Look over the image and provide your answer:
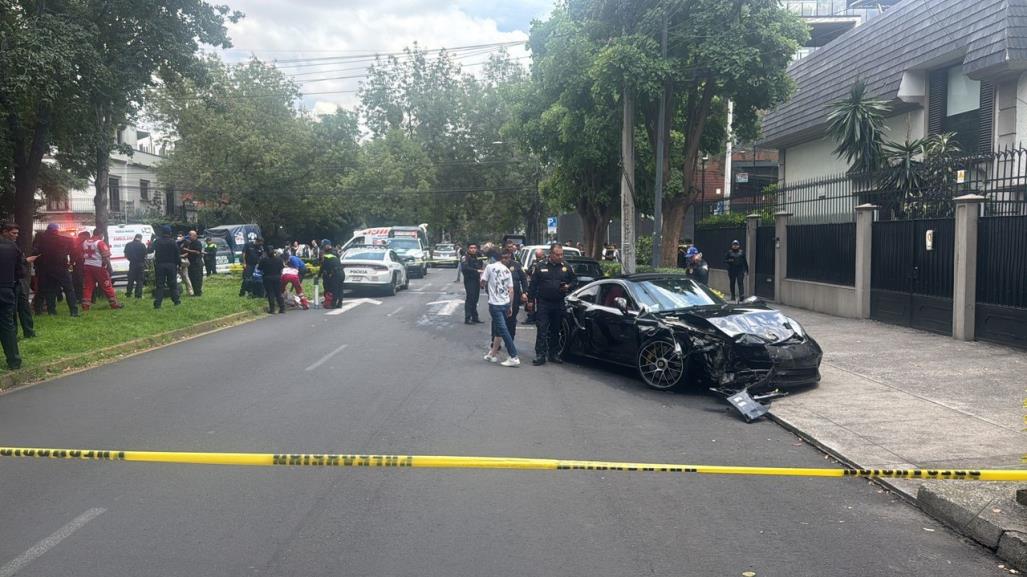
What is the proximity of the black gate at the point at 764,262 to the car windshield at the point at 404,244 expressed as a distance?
18862mm

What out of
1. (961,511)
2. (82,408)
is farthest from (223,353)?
(961,511)

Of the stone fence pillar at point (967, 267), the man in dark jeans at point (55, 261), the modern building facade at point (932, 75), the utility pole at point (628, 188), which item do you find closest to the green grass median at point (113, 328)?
the man in dark jeans at point (55, 261)

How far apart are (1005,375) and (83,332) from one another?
556 inches

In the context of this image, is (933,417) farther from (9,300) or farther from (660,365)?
(9,300)

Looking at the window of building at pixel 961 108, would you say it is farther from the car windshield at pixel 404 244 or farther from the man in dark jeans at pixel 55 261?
the car windshield at pixel 404 244

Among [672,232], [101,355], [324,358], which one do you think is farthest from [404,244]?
[324,358]

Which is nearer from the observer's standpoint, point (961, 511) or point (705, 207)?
point (961, 511)

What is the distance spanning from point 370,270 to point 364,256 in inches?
34.9

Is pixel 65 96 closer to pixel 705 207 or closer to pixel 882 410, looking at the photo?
pixel 882 410

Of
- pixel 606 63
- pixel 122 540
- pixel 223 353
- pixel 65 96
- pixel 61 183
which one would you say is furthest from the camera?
pixel 61 183

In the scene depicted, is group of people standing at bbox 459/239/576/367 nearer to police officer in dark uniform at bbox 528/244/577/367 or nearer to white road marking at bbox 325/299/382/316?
police officer in dark uniform at bbox 528/244/577/367

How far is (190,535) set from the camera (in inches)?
199

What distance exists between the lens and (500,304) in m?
12.3

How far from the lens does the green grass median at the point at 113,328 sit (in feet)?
38.6
